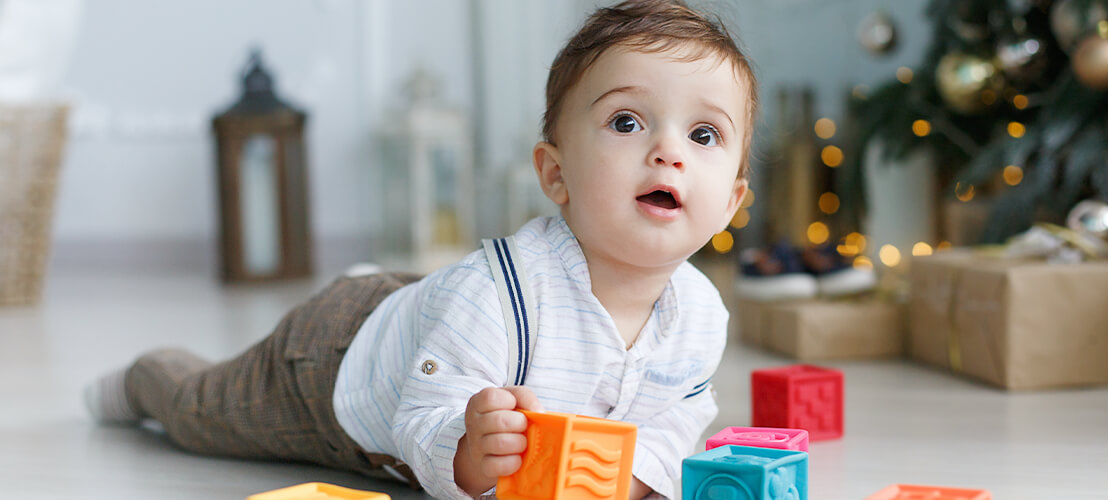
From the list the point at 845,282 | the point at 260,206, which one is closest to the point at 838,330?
the point at 845,282

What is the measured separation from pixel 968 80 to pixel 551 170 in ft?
4.04

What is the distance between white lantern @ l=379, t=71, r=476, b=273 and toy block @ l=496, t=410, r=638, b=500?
6.33ft

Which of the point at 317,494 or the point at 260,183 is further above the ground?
the point at 260,183

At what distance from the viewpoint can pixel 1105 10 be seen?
145 cm

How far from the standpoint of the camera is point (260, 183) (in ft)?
9.14

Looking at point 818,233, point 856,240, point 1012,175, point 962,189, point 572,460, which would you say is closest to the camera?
point 572,460

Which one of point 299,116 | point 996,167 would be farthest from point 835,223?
point 299,116

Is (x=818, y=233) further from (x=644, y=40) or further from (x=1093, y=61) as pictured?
(x=644, y=40)

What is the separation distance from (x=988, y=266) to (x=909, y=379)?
0.18 m

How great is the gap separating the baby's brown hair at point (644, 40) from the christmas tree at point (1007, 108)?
3.06 ft

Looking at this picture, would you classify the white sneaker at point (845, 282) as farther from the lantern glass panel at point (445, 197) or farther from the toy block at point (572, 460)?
the lantern glass panel at point (445, 197)

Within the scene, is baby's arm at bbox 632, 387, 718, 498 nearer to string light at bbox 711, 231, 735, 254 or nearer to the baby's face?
the baby's face

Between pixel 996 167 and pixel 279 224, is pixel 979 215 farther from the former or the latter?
pixel 279 224

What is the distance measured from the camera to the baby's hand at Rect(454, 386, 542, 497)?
59 centimetres
